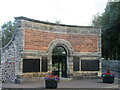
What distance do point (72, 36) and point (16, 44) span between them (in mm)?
5965

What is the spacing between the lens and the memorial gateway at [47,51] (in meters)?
17.5

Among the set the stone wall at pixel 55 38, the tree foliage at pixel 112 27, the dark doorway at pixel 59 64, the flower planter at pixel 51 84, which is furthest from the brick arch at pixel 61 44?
the tree foliage at pixel 112 27

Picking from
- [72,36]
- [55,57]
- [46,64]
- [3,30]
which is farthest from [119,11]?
[3,30]

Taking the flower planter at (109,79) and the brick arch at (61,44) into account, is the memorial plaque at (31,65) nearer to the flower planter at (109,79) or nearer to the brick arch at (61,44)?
the brick arch at (61,44)

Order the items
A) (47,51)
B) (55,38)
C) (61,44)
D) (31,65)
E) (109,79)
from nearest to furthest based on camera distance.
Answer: (31,65), (109,79), (47,51), (55,38), (61,44)

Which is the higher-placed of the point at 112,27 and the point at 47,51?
the point at 112,27

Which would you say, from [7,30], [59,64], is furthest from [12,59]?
Result: [7,30]

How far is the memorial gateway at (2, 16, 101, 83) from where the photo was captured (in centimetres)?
1753

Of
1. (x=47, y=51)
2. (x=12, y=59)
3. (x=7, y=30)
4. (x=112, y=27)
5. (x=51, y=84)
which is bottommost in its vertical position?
(x=51, y=84)

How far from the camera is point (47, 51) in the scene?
19.6m

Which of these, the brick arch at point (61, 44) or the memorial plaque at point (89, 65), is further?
the memorial plaque at point (89, 65)

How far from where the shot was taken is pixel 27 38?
58.6 ft

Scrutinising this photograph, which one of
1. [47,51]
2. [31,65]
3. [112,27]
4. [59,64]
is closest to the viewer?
[31,65]

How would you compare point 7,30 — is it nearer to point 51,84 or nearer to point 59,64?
point 59,64
